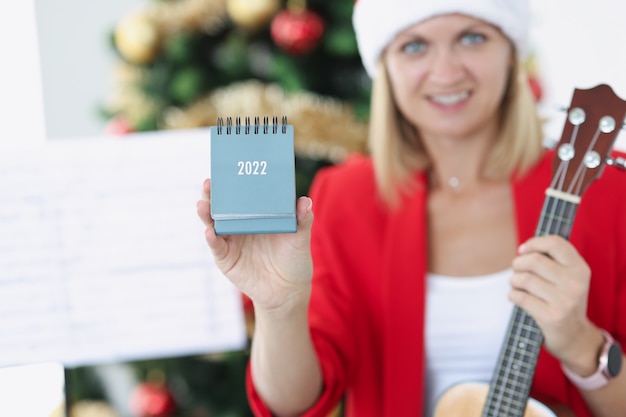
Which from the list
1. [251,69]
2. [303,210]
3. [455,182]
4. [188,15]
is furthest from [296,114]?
[303,210]

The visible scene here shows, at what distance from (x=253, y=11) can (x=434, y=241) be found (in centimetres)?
71

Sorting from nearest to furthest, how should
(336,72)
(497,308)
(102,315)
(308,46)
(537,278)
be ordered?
1. (537,278)
2. (497,308)
3. (102,315)
4. (308,46)
5. (336,72)

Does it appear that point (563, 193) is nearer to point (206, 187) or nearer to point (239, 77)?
point (206, 187)

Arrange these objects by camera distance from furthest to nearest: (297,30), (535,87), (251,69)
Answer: (535,87)
(251,69)
(297,30)

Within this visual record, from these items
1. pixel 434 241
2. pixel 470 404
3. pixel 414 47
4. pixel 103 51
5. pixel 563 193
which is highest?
pixel 103 51

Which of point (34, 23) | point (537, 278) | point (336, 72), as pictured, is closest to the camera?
point (537, 278)

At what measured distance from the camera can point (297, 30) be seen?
1604 millimetres

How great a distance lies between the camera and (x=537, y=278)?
97 centimetres

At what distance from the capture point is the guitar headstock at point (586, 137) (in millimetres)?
1007

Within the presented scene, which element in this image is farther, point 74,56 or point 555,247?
point 74,56

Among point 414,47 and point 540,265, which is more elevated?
point 414,47

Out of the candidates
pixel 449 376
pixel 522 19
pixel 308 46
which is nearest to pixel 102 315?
pixel 449 376

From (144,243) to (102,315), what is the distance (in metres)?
0.15

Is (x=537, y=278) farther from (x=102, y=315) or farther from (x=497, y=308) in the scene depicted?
(x=102, y=315)
